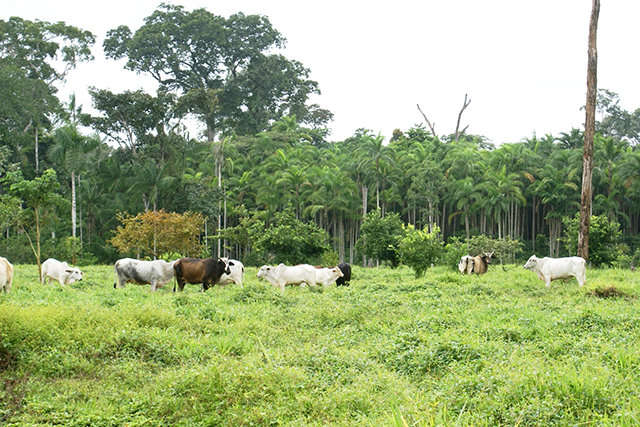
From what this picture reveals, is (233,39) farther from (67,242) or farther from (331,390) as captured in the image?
(331,390)

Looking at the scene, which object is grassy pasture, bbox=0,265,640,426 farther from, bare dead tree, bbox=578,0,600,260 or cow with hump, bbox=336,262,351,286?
bare dead tree, bbox=578,0,600,260

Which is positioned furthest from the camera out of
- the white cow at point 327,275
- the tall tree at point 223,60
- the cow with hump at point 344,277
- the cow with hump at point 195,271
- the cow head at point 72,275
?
the tall tree at point 223,60

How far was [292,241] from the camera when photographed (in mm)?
23344

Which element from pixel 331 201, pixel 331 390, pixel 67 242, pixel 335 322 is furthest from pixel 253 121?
pixel 331 390

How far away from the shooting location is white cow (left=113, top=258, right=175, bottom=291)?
51.2 ft

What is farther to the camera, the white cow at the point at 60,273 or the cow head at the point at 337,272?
the cow head at the point at 337,272

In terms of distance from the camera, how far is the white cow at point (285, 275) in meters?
15.5

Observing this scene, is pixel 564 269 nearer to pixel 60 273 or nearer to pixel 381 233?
pixel 381 233

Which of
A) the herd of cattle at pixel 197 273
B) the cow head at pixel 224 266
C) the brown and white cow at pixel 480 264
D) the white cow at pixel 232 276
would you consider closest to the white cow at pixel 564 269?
the brown and white cow at pixel 480 264

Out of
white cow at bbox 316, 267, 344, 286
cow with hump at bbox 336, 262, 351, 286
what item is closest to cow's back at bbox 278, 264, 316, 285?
white cow at bbox 316, 267, 344, 286

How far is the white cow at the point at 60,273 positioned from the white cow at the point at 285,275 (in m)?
5.49

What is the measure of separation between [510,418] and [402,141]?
45.4m

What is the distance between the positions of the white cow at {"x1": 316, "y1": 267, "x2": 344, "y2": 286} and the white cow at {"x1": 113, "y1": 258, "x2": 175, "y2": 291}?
Result: 4078mm

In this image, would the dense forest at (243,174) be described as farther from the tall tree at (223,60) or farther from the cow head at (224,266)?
the cow head at (224,266)
